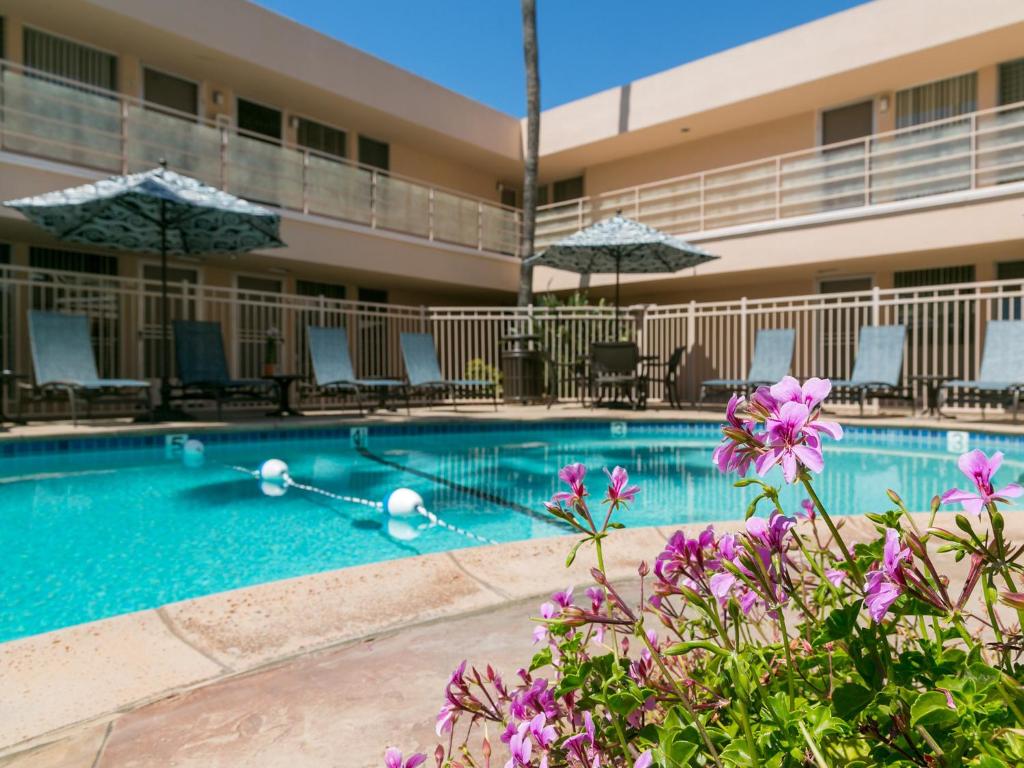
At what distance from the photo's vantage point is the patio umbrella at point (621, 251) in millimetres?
11078

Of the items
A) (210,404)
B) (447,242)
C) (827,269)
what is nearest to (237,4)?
(447,242)

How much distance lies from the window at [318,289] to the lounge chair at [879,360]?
10.8m

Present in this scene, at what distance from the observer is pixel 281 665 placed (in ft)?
6.01

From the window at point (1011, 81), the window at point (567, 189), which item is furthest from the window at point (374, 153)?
the window at point (1011, 81)

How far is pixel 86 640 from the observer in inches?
77.2

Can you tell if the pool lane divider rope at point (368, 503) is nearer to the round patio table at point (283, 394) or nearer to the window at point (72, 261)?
the round patio table at point (283, 394)

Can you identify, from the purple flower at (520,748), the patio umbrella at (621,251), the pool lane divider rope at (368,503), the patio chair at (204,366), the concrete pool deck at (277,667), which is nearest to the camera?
the purple flower at (520,748)

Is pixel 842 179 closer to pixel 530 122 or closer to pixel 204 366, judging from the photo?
pixel 530 122

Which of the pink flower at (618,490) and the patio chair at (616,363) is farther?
the patio chair at (616,363)

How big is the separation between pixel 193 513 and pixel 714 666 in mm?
4430

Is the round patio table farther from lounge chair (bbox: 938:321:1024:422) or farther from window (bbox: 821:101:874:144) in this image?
window (bbox: 821:101:874:144)

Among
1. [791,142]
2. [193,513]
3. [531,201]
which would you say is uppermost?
[791,142]

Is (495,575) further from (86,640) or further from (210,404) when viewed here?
(210,404)

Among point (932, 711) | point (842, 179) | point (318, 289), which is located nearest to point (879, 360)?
point (842, 179)
